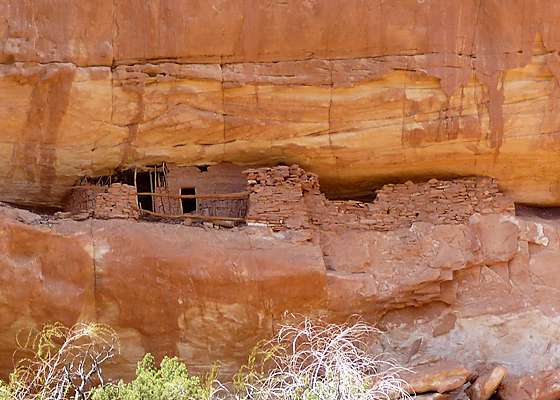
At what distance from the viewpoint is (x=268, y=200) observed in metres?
9.58

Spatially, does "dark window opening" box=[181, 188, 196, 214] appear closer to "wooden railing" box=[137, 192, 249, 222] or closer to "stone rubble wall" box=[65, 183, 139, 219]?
"wooden railing" box=[137, 192, 249, 222]

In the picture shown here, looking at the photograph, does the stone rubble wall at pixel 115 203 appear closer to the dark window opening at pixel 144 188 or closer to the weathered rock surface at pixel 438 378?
the dark window opening at pixel 144 188

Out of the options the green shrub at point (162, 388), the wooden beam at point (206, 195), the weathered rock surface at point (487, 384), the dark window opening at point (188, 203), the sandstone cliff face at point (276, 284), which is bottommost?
the weathered rock surface at point (487, 384)

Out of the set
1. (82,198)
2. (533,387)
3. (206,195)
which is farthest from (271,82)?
(533,387)

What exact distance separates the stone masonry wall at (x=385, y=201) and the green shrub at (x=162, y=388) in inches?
101

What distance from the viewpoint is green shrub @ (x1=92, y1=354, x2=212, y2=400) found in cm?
726

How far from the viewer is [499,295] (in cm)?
960

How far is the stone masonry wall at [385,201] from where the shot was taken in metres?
9.66

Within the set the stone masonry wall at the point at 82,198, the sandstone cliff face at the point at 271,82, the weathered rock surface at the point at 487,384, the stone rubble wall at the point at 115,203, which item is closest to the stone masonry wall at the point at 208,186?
the sandstone cliff face at the point at 271,82

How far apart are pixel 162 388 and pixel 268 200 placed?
286 centimetres

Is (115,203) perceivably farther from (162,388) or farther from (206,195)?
(162,388)

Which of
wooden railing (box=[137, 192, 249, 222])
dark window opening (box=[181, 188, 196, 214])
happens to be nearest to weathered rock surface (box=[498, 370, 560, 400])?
wooden railing (box=[137, 192, 249, 222])

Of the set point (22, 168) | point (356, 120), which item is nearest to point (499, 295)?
point (356, 120)

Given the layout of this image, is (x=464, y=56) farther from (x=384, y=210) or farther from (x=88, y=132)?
(x=88, y=132)
